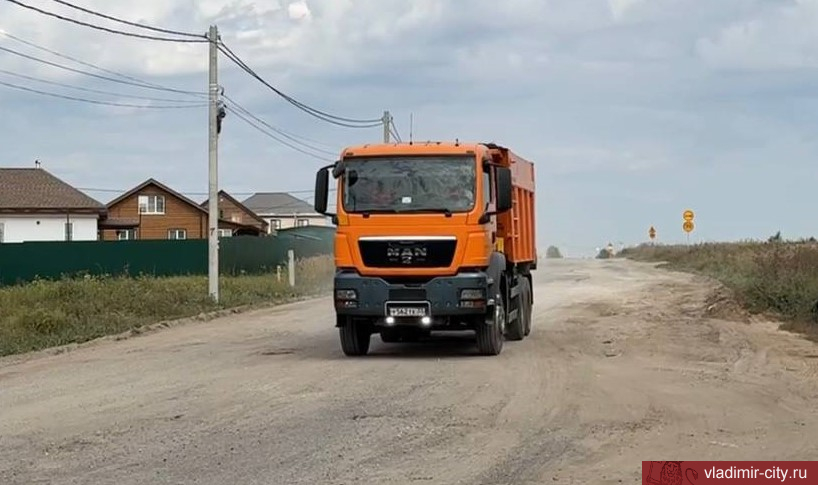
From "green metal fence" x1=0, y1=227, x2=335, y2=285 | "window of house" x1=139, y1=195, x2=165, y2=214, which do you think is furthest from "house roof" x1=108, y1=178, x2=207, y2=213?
"green metal fence" x1=0, y1=227, x2=335, y2=285

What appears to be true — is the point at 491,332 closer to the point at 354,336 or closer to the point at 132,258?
the point at 354,336

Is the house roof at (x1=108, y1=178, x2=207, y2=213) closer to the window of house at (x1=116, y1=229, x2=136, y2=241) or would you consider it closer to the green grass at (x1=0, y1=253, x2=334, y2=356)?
the window of house at (x1=116, y1=229, x2=136, y2=241)

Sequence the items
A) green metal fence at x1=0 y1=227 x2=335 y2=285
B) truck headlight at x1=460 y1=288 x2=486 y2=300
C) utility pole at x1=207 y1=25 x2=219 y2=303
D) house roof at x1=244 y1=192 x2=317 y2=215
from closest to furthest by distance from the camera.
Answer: truck headlight at x1=460 y1=288 x2=486 y2=300 < utility pole at x1=207 y1=25 x2=219 y2=303 < green metal fence at x1=0 y1=227 x2=335 y2=285 < house roof at x1=244 y1=192 x2=317 y2=215

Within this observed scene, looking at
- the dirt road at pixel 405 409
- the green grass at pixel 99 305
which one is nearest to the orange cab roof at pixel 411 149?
the dirt road at pixel 405 409

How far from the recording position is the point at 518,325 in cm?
1922

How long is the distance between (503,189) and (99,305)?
12389mm

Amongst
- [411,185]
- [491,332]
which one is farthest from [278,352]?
[411,185]

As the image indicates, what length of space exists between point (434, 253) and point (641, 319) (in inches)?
372

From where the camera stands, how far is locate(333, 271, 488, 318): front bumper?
1559 centimetres

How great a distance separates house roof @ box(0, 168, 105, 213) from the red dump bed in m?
46.0

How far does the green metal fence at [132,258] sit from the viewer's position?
37000 mm

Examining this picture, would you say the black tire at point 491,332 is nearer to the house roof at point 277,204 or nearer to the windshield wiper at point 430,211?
the windshield wiper at point 430,211

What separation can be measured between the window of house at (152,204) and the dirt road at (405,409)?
55302mm

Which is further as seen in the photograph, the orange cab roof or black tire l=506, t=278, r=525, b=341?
black tire l=506, t=278, r=525, b=341
